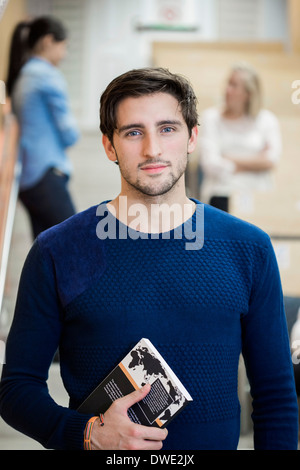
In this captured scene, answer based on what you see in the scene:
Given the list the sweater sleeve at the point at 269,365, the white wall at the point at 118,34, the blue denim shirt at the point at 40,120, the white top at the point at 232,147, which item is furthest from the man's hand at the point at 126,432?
the white wall at the point at 118,34

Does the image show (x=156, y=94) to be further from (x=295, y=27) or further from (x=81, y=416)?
(x=295, y=27)

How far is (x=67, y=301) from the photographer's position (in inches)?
41.6

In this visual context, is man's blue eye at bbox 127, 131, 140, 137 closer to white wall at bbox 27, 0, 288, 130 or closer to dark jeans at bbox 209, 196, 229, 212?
dark jeans at bbox 209, 196, 229, 212

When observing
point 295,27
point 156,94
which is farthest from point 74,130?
point 295,27

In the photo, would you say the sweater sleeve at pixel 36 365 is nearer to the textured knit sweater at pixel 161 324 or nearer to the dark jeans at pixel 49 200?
the textured knit sweater at pixel 161 324

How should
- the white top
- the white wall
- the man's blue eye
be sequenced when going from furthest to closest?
the white wall → the white top → the man's blue eye

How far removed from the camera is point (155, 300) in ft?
3.39

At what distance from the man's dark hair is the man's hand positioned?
1.35 ft

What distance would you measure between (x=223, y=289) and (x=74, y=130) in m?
Result: 1.41

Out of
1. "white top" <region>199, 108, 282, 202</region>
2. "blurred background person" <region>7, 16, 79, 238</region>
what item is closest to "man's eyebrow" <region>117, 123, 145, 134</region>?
"blurred background person" <region>7, 16, 79, 238</region>

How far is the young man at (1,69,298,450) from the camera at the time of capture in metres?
1.02

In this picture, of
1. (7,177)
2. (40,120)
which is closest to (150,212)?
(40,120)

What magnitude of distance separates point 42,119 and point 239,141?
1325 mm

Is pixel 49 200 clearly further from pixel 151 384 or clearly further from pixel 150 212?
pixel 151 384
